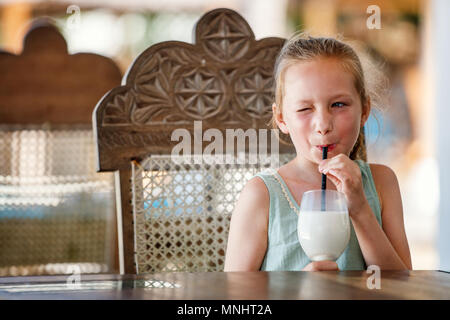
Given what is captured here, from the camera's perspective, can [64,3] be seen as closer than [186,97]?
No

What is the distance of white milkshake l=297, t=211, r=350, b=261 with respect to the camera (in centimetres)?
81

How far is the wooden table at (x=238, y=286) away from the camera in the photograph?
1.96 ft

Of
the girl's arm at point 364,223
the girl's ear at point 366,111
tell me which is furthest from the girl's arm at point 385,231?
the girl's ear at point 366,111

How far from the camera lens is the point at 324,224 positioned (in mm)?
813

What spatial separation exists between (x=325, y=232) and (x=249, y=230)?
29 cm

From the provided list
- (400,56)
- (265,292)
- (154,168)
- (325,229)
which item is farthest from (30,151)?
(400,56)

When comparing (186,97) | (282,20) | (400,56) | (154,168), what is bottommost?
(154,168)

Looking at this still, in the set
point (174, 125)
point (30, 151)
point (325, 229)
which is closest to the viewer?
point (325, 229)

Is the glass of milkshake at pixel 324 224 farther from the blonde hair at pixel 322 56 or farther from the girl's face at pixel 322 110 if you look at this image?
the blonde hair at pixel 322 56

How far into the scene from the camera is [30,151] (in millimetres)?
1885

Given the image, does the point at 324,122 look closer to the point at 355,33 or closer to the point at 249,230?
the point at 249,230

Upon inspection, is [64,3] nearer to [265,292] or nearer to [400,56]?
[400,56]

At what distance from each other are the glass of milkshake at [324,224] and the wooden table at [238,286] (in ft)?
0.28

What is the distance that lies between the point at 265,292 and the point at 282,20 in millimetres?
5165
